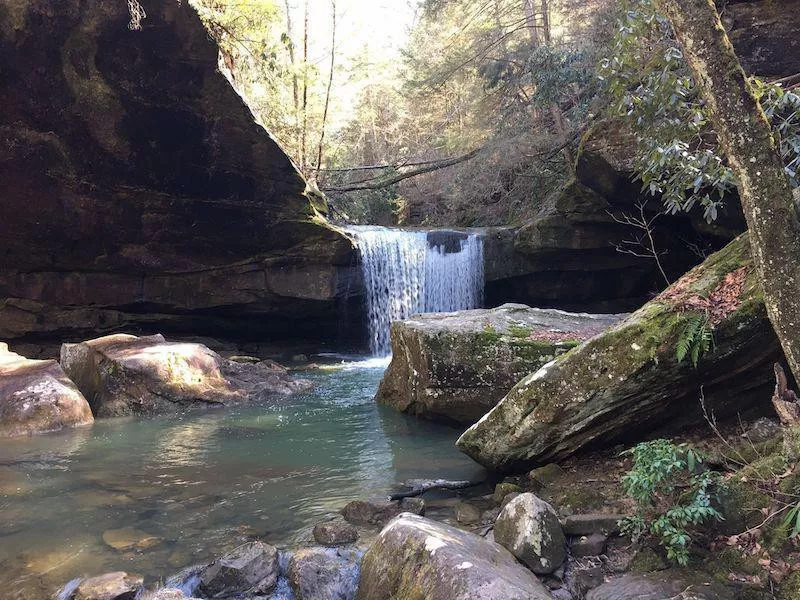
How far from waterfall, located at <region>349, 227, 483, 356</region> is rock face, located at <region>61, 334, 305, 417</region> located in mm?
4876

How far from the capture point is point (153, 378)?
9.85 meters

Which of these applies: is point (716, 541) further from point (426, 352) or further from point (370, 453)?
point (426, 352)

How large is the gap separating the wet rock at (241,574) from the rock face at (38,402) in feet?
18.7

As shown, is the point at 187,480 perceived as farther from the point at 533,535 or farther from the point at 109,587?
the point at 533,535

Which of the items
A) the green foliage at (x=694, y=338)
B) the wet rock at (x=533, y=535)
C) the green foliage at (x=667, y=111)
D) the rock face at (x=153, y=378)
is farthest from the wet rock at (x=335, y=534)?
the rock face at (x=153, y=378)

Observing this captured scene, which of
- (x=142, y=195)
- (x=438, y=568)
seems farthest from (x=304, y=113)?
(x=438, y=568)

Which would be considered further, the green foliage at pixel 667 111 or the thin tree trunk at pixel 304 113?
the thin tree trunk at pixel 304 113

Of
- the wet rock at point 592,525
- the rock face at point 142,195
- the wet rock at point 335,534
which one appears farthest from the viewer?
the rock face at point 142,195

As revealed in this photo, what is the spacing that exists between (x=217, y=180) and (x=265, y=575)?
434 inches

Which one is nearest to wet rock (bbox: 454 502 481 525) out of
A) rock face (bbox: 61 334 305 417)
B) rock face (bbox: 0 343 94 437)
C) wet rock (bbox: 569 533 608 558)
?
wet rock (bbox: 569 533 608 558)

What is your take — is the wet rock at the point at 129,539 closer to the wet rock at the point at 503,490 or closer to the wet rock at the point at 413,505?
the wet rock at the point at 413,505

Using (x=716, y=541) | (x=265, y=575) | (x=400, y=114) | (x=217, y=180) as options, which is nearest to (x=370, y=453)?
(x=265, y=575)

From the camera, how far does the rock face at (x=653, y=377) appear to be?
427 cm

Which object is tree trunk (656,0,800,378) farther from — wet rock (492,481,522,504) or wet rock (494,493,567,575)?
wet rock (492,481,522,504)
